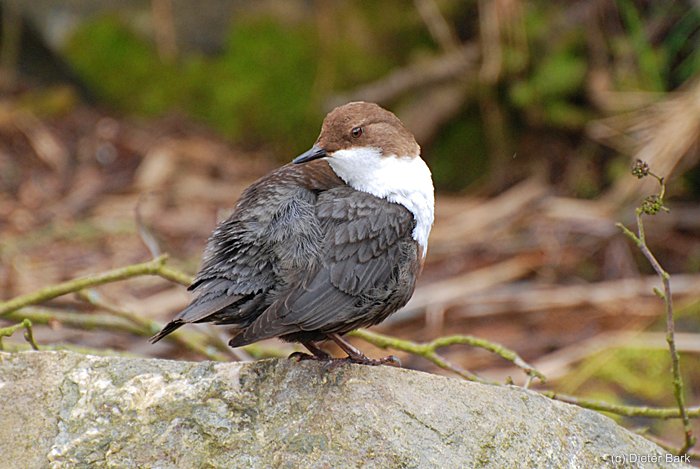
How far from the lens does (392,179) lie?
3199 mm

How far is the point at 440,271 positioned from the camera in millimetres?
5883

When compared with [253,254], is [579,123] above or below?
below

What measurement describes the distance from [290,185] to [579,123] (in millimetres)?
4033

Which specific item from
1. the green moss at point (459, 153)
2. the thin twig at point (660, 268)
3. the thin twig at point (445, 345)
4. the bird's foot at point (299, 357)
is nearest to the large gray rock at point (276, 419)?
the bird's foot at point (299, 357)

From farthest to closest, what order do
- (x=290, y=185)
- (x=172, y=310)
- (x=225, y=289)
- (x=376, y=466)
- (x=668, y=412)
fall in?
1. (x=172, y=310)
2. (x=668, y=412)
3. (x=290, y=185)
4. (x=225, y=289)
5. (x=376, y=466)

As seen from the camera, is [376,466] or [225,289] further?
[225,289]

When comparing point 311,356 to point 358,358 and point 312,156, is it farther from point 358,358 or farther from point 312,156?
point 312,156

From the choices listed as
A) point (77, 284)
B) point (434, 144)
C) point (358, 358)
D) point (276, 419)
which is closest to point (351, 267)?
point (358, 358)

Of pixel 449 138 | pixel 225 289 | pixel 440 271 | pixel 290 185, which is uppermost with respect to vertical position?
pixel 290 185

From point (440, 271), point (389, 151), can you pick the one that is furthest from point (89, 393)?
point (440, 271)

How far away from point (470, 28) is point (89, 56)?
298 centimetres

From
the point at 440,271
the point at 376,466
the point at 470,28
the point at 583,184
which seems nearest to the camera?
the point at 376,466

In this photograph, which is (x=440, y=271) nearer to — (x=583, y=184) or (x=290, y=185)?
(x=583, y=184)

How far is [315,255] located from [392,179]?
454mm
